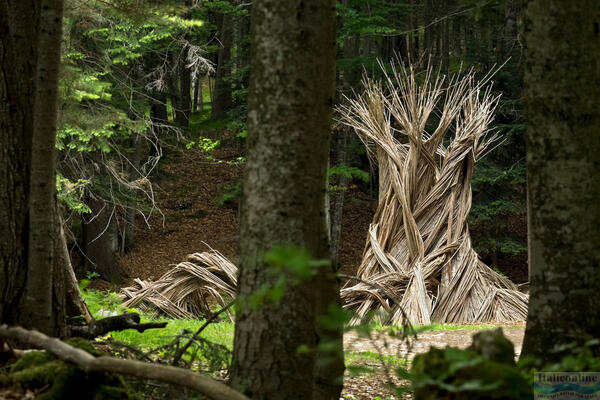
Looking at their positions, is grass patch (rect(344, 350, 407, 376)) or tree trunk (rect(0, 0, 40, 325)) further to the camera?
tree trunk (rect(0, 0, 40, 325))

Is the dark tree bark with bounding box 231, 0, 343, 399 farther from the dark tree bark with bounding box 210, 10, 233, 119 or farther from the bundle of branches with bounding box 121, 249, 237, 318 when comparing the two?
the dark tree bark with bounding box 210, 10, 233, 119

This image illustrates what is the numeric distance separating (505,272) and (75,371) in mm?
16066

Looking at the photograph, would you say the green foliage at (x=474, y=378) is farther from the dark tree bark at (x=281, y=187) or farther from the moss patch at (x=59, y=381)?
the moss patch at (x=59, y=381)

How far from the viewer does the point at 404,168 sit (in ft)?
32.0

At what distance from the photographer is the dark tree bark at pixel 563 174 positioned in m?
2.85

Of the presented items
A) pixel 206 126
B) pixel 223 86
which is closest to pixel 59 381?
pixel 206 126

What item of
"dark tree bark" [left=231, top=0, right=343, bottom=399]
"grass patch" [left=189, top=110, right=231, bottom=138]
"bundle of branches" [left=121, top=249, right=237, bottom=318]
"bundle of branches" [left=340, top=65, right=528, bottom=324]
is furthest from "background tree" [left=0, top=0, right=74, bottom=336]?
"grass patch" [left=189, top=110, right=231, bottom=138]

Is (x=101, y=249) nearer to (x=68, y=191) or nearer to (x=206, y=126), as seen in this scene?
(x=68, y=191)

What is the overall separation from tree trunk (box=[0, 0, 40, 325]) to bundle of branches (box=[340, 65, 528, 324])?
585 centimetres

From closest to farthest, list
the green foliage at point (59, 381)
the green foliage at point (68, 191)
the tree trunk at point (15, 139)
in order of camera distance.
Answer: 1. the green foliage at point (59, 381)
2. the tree trunk at point (15, 139)
3. the green foliage at point (68, 191)

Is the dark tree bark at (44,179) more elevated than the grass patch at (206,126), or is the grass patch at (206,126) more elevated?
the grass patch at (206,126)

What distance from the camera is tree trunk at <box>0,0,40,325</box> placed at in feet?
12.6

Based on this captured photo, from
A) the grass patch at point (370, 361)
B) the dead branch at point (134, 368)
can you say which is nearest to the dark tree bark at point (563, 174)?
the grass patch at point (370, 361)

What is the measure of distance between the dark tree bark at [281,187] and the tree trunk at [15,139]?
1.83 m
